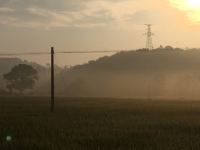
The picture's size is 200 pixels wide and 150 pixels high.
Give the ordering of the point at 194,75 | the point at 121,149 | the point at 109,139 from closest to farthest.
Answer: the point at 121,149
the point at 109,139
the point at 194,75

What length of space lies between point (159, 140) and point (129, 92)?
17316 cm

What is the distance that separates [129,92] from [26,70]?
1727 inches

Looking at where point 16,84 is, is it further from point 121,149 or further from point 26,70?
point 121,149

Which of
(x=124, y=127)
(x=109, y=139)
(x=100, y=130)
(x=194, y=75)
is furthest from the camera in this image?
(x=194, y=75)

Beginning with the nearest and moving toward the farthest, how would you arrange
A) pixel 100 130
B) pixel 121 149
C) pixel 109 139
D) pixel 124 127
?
pixel 121 149 < pixel 109 139 < pixel 100 130 < pixel 124 127

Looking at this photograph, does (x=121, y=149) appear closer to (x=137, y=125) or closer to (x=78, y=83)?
(x=137, y=125)

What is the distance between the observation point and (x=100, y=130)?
75.9ft

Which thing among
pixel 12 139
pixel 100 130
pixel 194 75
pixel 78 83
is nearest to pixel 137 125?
pixel 100 130

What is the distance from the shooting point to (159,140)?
1972 cm

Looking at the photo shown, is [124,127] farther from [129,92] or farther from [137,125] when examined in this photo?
[129,92]

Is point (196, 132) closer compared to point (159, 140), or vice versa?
point (159, 140)

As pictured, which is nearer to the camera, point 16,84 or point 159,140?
point 159,140

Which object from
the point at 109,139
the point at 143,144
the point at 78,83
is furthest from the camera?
the point at 78,83

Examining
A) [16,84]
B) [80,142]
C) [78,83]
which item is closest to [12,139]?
[80,142]
